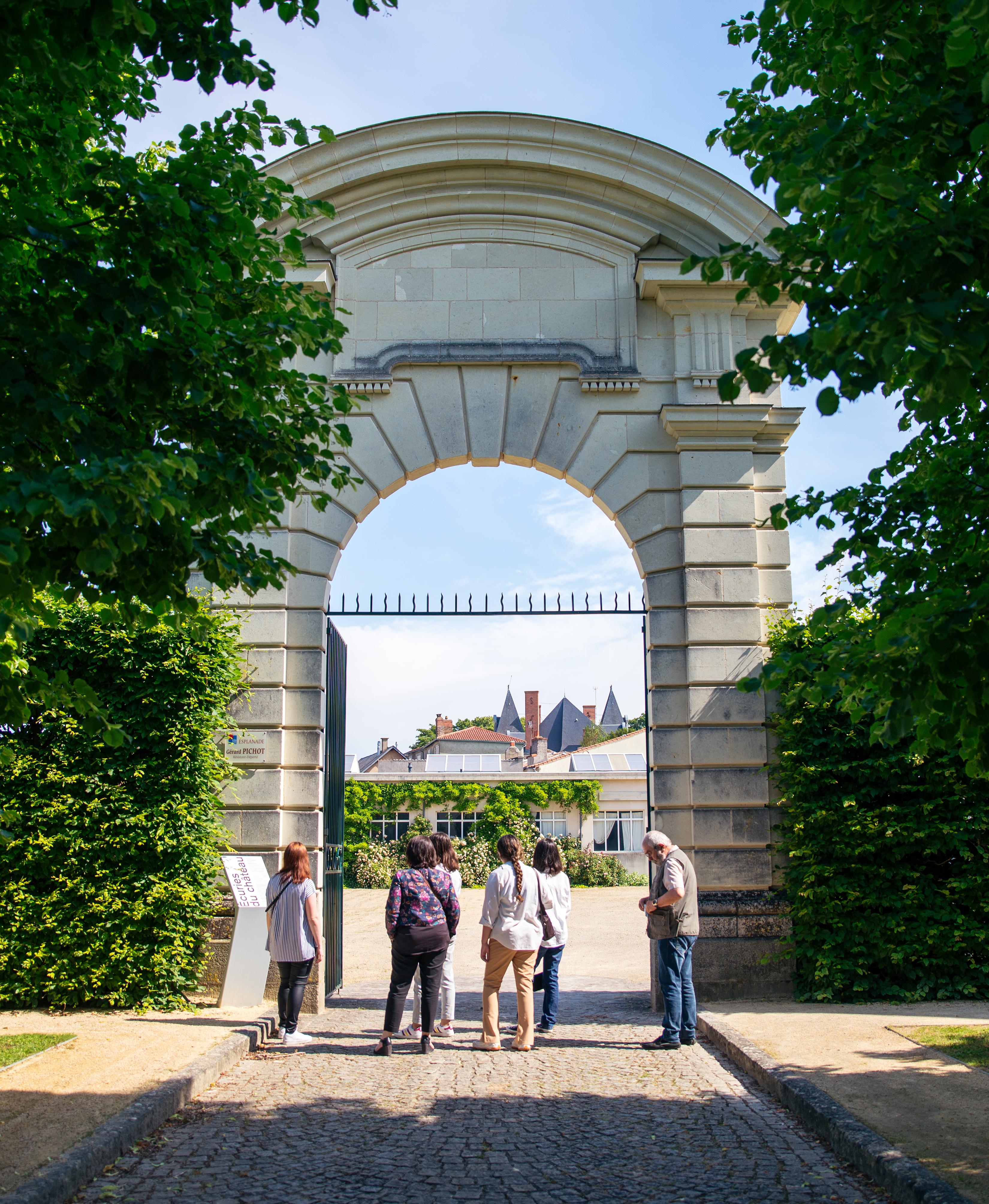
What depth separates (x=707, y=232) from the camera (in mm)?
10586

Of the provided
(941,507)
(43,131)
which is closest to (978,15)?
(941,507)

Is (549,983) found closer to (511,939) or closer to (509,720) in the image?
(511,939)

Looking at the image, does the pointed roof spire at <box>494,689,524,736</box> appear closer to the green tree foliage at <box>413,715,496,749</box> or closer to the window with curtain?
the green tree foliage at <box>413,715,496,749</box>

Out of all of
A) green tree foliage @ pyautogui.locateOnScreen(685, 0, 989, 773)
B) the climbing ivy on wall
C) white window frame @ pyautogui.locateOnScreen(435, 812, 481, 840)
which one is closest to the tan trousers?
green tree foliage @ pyautogui.locateOnScreen(685, 0, 989, 773)

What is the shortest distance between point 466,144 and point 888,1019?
8.52 m

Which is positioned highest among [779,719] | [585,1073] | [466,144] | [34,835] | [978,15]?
[466,144]

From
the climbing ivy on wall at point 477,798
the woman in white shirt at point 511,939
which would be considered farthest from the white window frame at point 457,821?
the woman in white shirt at point 511,939

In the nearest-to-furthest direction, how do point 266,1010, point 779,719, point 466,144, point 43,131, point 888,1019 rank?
point 43,131 < point 888,1019 < point 266,1010 < point 779,719 < point 466,144

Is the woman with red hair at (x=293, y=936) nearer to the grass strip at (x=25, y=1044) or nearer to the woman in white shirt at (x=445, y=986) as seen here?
the woman in white shirt at (x=445, y=986)

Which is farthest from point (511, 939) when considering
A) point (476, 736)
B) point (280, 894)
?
point (476, 736)

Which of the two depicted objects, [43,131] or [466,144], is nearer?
[43,131]

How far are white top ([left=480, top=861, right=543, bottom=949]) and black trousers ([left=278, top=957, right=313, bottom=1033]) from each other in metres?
1.38

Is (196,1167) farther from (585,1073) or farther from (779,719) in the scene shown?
(779,719)

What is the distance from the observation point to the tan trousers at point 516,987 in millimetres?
8094
